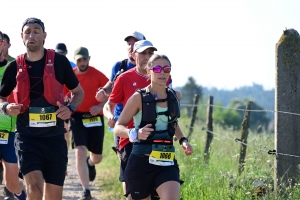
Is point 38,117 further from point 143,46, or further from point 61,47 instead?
point 61,47

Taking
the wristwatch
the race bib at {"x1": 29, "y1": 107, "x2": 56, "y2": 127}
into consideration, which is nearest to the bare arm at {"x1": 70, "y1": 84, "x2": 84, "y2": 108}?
the wristwatch

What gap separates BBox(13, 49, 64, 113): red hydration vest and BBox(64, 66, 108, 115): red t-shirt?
3954 millimetres

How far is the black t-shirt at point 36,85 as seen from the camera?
7.78 meters

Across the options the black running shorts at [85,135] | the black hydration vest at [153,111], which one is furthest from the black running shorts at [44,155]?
the black running shorts at [85,135]

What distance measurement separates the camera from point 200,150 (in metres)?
13.9

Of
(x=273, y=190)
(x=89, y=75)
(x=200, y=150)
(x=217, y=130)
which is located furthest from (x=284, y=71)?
(x=217, y=130)

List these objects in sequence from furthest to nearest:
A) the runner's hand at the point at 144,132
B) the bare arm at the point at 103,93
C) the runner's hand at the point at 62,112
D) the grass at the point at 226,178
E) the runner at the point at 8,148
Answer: the runner at the point at 8,148 < the bare arm at the point at 103,93 < the grass at the point at 226,178 < the runner's hand at the point at 62,112 < the runner's hand at the point at 144,132

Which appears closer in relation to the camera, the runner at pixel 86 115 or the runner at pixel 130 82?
the runner at pixel 130 82

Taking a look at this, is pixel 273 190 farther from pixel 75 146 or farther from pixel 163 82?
pixel 75 146

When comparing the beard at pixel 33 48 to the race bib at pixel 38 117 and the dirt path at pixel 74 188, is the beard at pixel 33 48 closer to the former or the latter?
the race bib at pixel 38 117

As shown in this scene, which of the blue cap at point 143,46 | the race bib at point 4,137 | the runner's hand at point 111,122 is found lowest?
the race bib at point 4,137

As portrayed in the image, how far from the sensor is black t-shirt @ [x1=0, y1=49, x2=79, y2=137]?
306 inches

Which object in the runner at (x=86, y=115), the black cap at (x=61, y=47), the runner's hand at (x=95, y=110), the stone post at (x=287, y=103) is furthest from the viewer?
the black cap at (x=61, y=47)

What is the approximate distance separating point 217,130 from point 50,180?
8932 mm
